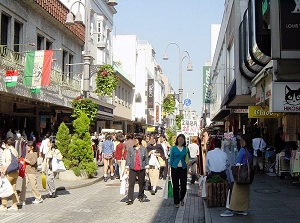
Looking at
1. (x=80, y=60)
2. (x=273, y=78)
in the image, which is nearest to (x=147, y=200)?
(x=273, y=78)

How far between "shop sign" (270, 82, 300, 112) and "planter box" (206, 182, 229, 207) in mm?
2193

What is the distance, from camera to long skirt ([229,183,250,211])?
32.5 ft

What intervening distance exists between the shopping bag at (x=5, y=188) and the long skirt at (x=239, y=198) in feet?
17.1

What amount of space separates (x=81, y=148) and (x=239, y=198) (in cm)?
936

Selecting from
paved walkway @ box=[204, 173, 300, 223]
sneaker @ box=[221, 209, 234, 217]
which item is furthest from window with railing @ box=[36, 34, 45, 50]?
sneaker @ box=[221, 209, 234, 217]

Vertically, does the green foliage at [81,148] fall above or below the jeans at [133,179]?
above

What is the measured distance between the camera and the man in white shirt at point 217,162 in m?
11.0

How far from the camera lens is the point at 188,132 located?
21.6 metres

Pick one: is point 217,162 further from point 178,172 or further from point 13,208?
point 13,208

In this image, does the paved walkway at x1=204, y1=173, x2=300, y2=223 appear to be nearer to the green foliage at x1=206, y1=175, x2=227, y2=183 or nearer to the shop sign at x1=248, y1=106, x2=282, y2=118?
the green foliage at x1=206, y1=175, x2=227, y2=183

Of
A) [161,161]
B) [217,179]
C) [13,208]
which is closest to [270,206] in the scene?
[217,179]

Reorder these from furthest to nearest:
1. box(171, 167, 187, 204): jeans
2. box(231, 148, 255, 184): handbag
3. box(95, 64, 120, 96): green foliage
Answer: box(95, 64, 120, 96): green foliage, box(171, 167, 187, 204): jeans, box(231, 148, 255, 184): handbag

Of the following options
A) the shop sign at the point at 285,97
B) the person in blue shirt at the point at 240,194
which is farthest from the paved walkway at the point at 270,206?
the shop sign at the point at 285,97

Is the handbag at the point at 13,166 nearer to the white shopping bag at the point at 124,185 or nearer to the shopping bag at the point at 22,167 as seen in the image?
the shopping bag at the point at 22,167
